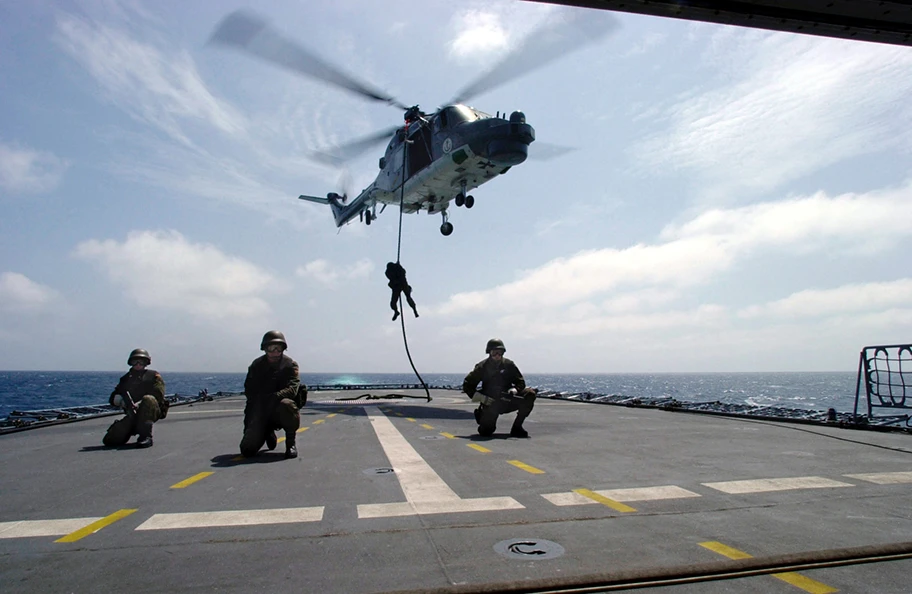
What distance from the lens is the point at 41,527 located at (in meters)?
4.74

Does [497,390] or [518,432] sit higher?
[497,390]

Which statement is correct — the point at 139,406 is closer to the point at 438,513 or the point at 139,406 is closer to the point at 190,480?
the point at 190,480

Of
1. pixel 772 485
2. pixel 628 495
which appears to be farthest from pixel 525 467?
pixel 772 485

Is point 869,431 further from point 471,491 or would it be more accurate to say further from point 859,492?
point 471,491

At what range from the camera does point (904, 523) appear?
4.59 meters

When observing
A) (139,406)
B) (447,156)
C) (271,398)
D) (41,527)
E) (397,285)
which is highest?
(447,156)

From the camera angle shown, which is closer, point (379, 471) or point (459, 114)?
point (379, 471)

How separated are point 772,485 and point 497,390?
544 cm

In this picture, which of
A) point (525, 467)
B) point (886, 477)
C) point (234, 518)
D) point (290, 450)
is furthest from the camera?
point (290, 450)

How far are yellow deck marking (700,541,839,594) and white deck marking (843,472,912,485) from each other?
3.71 meters

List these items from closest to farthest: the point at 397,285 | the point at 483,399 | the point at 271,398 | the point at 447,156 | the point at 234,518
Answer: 1. the point at 234,518
2. the point at 271,398
3. the point at 483,399
4. the point at 397,285
5. the point at 447,156

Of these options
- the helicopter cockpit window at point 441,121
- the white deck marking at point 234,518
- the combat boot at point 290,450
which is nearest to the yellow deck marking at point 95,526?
the white deck marking at point 234,518

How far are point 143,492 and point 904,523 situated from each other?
7.67 meters

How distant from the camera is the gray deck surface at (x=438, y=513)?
3568 mm
